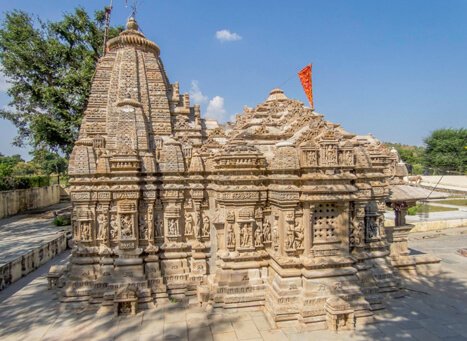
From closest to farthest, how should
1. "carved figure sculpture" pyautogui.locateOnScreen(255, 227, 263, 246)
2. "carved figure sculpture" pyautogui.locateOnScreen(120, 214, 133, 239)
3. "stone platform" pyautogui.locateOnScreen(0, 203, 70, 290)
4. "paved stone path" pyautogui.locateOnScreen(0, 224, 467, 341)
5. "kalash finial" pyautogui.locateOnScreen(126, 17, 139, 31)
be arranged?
1. "paved stone path" pyautogui.locateOnScreen(0, 224, 467, 341)
2. "carved figure sculpture" pyautogui.locateOnScreen(255, 227, 263, 246)
3. "carved figure sculpture" pyautogui.locateOnScreen(120, 214, 133, 239)
4. "stone platform" pyautogui.locateOnScreen(0, 203, 70, 290)
5. "kalash finial" pyautogui.locateOnScreen(126, 17, 139, 31)

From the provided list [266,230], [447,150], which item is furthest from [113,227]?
[447,150]

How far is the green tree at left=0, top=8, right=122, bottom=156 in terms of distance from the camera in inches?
835

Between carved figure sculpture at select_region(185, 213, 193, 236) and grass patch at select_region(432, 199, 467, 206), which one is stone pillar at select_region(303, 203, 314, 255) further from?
grass patch at select_region(432, 199, 467, 206)

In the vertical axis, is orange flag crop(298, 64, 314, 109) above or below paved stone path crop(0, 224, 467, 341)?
above

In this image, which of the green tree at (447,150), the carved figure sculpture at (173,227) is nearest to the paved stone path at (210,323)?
the carved figure sculpture at (173,227)

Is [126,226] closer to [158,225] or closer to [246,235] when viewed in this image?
[158,225]

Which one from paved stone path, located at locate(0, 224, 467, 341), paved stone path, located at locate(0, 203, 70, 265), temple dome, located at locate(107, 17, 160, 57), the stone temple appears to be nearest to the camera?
paved stone path, located at locate(0, 224, 467, 341)

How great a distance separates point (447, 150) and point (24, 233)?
63.2m

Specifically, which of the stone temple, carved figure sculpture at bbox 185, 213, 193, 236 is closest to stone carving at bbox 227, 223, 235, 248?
the stone temple

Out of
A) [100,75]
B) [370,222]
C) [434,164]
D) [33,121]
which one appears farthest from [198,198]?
[434,164]

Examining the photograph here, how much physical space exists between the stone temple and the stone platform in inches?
148

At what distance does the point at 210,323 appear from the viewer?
23.1 ft

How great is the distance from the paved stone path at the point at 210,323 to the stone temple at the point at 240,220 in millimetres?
298

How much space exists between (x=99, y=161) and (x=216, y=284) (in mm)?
4803
